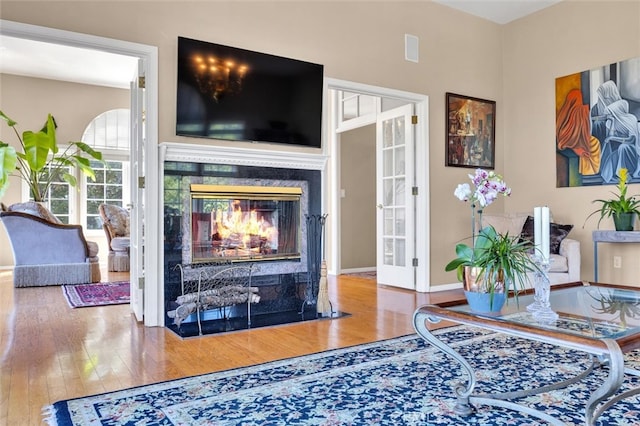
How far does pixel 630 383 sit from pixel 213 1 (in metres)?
3.76

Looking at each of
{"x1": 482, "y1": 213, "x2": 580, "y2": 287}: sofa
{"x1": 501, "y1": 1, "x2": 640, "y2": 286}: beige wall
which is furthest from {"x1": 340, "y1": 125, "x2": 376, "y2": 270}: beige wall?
{"x1": 482, "y1": 213, "x2": 580, "y2": 287}: sofa

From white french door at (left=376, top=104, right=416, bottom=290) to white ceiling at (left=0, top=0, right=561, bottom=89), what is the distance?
57.3 inches

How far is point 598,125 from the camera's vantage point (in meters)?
4.80

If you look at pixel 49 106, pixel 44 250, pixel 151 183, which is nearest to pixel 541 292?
pixel 151 183

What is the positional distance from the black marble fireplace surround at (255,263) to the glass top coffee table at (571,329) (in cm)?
190

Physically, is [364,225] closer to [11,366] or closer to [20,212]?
[20,212]

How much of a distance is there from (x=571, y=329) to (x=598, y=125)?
394 cm

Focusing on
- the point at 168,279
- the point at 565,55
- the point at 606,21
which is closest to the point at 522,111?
the point at 565,55

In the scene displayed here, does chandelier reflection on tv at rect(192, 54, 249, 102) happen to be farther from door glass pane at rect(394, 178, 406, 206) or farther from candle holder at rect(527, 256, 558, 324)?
candle holder at rect(527, 256, 558, 324)

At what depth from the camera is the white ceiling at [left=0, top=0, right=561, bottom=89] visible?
5266 mm

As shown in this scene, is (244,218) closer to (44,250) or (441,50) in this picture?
(441,50)

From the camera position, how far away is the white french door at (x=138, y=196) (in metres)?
3.59

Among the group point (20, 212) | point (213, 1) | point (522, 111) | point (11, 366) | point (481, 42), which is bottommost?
point (11, 366)

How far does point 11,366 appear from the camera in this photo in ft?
8.24
